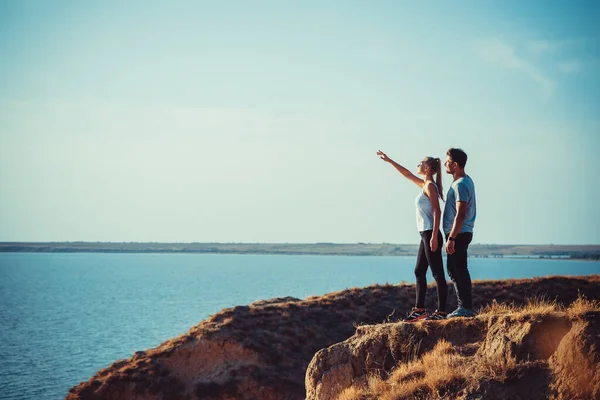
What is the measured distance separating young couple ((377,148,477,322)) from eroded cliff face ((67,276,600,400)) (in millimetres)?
12283

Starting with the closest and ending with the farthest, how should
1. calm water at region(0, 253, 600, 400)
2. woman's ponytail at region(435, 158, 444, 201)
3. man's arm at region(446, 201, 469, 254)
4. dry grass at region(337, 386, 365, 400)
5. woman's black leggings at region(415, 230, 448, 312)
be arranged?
dry grass at region(337, 386, 365, 400), man's arm at region(446, 201, 469, 254), woman's black leggings at region(415, 230, 448, 312), woman's ponytail at region(435, 158, 444, 201), calm water at region(0, 253, 600, 400)

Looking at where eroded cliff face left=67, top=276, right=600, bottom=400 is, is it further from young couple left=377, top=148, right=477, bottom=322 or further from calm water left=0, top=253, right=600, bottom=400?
young couple left=377, top=148, right=477, bottom=322

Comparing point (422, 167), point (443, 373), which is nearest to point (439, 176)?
point (422, 167)

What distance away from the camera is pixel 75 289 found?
119 m

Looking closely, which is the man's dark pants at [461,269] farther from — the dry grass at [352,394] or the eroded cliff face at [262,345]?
the eroded cliff face at [262,345]

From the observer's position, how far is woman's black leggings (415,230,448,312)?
1046 cm

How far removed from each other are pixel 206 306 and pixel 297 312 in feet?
179

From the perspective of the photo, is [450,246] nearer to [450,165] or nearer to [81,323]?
[450,165]

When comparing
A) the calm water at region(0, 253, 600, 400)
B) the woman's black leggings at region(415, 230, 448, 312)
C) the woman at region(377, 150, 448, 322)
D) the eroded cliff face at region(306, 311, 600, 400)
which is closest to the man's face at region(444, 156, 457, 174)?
the woman at region(377, 150, 448, 322)

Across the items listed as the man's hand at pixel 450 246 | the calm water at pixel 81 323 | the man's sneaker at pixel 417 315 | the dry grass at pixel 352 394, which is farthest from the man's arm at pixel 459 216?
the calm water at pixel 81 323

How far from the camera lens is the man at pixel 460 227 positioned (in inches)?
396

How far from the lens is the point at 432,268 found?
10.6 meters

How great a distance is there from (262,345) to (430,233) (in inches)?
645

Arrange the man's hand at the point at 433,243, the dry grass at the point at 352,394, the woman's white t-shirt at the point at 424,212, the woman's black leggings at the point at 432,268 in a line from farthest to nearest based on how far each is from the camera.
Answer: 1. the woman's white t-shirt at the point at 424,212
2. the woman's black leggings at the point at 432,268
3. the man's hand at the point at 433,243
4. the dry grass at the point at 352,394
